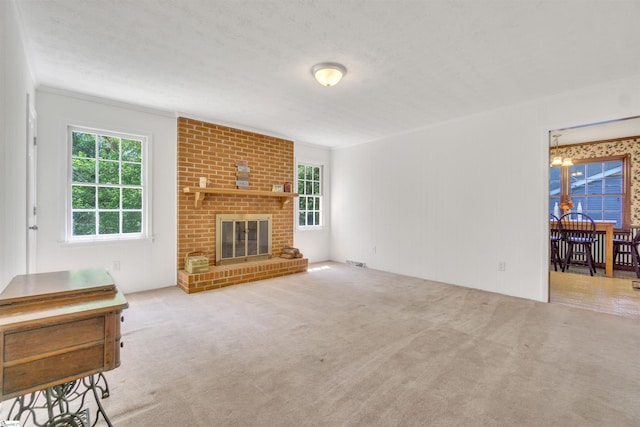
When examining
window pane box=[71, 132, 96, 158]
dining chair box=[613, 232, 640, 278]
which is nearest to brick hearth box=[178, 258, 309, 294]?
window pane box=[71, 132, 96, 158]

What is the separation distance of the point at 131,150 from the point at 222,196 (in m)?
1.35

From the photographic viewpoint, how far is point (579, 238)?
5.16 meters

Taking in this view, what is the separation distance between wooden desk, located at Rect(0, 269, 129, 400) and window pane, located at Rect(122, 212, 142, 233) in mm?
2757

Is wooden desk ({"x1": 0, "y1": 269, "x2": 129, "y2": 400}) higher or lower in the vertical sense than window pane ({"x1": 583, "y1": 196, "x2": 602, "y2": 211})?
lower

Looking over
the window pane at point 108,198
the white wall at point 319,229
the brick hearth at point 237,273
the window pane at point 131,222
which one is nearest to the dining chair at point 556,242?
the white wall at point 319,229

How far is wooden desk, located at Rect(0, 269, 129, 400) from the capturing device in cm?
112

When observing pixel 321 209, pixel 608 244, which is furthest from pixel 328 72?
pixel 608 244

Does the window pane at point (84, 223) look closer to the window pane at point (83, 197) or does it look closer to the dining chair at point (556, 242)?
the window pane at point (83, 197)

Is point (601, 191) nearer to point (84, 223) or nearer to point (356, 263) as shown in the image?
point (356, 263)

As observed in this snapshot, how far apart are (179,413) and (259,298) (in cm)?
208

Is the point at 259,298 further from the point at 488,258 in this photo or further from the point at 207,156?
the point at 488,258

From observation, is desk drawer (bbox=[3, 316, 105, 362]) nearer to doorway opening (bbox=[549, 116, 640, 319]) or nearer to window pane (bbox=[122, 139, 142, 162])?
window pane (bbox=[122, 139, 142, 162])

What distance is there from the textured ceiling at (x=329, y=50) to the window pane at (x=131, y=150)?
546 millimetres

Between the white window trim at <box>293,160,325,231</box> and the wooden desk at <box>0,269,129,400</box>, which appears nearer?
the wooden desk at <box>0,269,129,400</box>
